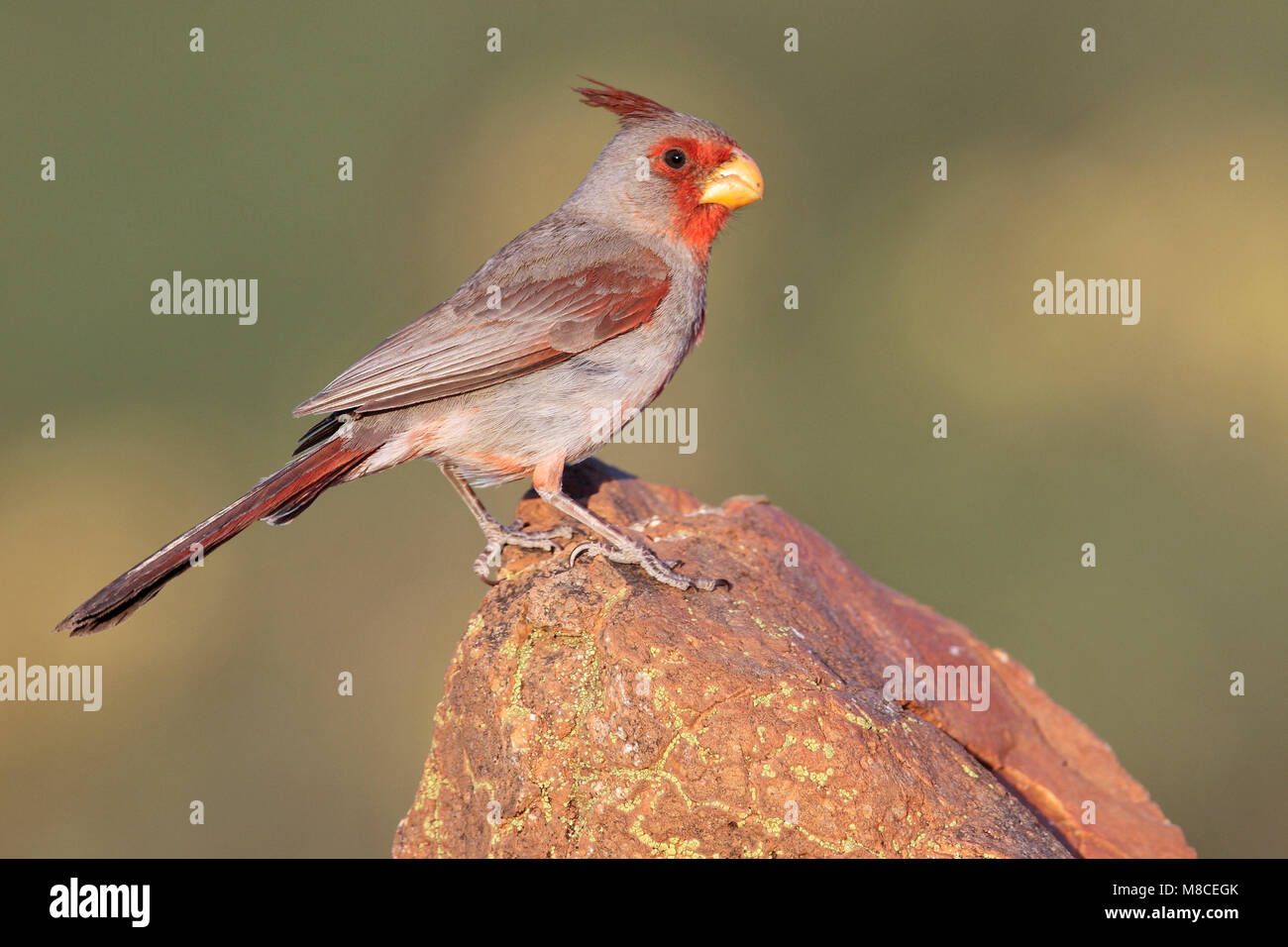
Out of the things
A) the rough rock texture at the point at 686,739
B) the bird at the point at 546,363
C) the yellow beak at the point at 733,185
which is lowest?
the rough rock texture at the point at 686,739

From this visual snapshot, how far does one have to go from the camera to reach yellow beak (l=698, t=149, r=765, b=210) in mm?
5688

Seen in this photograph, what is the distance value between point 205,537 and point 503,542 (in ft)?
3.97

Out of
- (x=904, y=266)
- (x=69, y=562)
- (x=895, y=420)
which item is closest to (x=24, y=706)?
(x=69, y=562)

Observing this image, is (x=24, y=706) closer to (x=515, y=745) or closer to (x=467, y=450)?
(x=467, y=450)

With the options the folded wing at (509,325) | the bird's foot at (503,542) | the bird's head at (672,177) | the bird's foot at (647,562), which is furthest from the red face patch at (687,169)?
the bird's foot at (647,562)

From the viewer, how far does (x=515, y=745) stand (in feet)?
13.3

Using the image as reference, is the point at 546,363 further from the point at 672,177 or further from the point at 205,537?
the point at 205,537

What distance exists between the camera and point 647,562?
4547mm

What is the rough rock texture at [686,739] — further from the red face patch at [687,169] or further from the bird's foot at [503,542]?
the red face patch at [687,169]

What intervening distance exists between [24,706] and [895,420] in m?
7.40

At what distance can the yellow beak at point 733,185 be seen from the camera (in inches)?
224

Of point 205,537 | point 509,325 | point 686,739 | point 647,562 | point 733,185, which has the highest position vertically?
point 733,185

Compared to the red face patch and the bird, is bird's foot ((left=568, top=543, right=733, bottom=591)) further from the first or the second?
the red face patch

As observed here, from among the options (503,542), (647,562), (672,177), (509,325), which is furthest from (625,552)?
(672,177)
